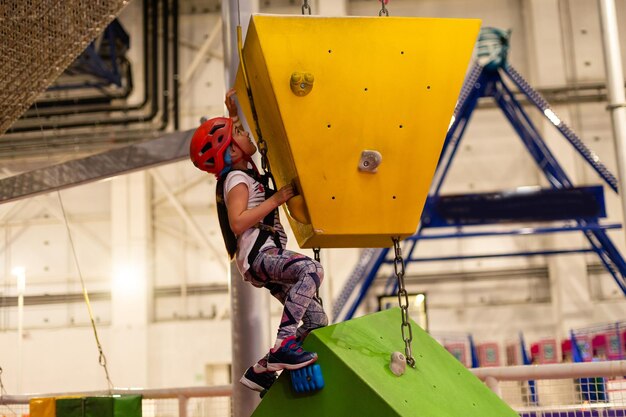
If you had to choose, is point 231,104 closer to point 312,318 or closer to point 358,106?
point 358,106

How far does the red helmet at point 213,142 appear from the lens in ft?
9.68

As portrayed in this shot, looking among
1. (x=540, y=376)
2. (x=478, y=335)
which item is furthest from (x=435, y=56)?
(x=478, y=335)

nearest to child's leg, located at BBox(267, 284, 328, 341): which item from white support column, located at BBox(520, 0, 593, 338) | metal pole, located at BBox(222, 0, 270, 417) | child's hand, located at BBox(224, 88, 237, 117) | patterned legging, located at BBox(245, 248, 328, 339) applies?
patterned legging, located at BBox(245, 248, 328, 339)

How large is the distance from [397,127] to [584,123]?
1347 cm

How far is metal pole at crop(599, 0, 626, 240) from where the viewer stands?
6434 millimetres

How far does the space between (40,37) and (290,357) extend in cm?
278

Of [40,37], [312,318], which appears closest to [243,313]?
[40,37]

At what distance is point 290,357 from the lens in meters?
2.65

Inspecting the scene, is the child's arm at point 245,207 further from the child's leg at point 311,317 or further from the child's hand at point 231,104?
the child's hand at point 231,104

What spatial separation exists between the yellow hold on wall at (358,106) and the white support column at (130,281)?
12451 millimetres

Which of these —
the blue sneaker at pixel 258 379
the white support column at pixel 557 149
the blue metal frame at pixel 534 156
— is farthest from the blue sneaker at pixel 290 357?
the white support column at pixel 557 149

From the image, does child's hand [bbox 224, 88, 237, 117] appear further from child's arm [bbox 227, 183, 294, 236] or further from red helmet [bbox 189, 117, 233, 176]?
child's arm [bbox 227, 183, 294, 236]

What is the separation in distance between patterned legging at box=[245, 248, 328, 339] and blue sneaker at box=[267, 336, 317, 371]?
3.0 inches

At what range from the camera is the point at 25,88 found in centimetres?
480
